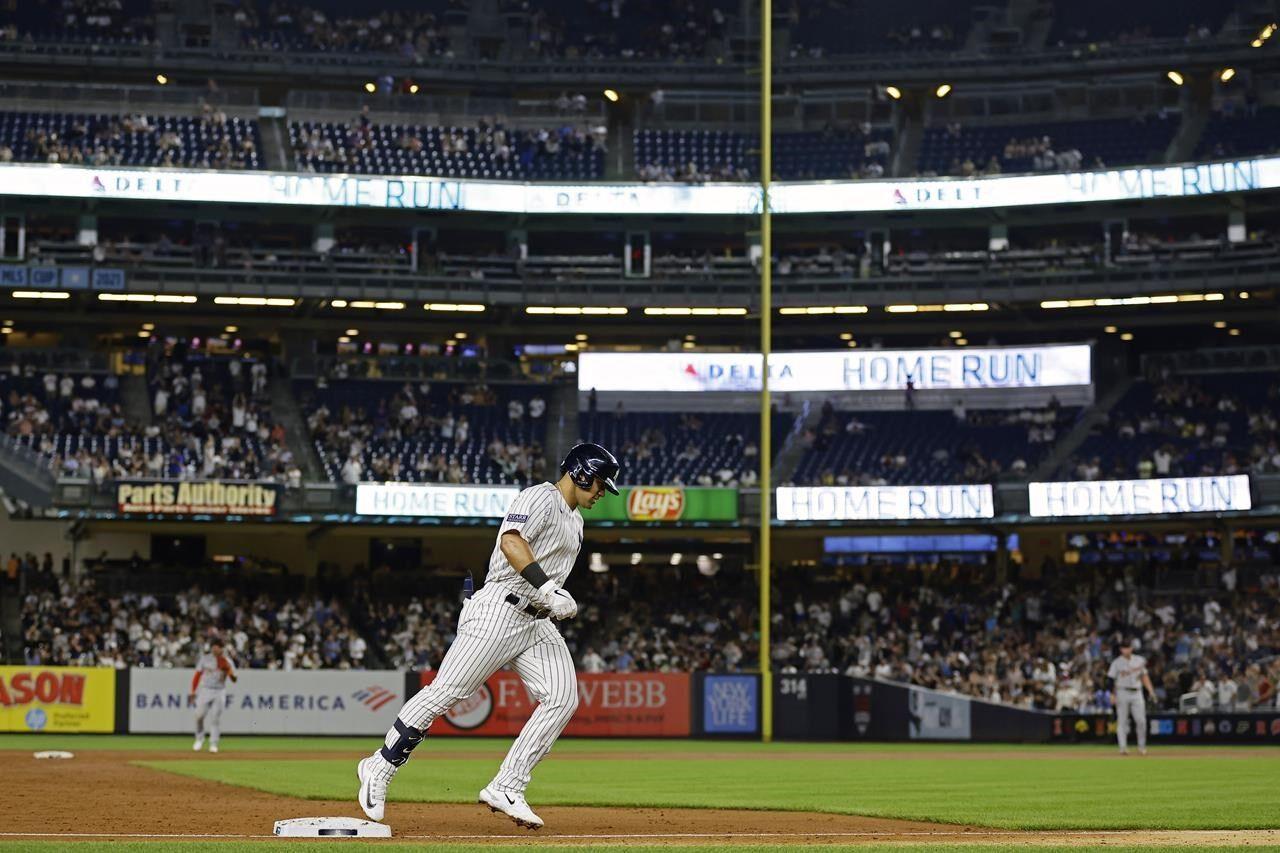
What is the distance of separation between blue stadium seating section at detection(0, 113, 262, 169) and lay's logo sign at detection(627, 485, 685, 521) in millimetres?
15653

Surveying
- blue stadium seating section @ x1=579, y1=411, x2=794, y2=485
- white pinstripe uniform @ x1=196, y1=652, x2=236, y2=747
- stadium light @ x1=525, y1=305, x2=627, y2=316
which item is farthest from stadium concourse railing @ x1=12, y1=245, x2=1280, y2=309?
white pinstripe uniform @ x1=196, y1=652, x2=236, y2=747

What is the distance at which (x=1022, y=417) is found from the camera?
46.3 m

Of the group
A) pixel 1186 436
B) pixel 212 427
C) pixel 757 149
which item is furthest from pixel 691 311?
pixel 1186 436

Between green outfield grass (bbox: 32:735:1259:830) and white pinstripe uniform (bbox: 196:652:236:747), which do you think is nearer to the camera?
green outfield grass (bbox: 32:735:1259:830)

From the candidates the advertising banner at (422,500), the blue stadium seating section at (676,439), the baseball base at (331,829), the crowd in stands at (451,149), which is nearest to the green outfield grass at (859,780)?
the baseball base at (331,829)

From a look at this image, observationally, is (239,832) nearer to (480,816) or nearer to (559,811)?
(480,816)

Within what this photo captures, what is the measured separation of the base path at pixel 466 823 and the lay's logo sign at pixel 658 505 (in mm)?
26810

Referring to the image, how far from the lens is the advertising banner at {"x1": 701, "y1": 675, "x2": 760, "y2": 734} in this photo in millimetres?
35875

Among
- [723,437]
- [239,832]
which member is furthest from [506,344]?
[239,832]

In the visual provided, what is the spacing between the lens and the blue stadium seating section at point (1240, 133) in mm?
46812

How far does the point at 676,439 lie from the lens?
46375 millimetres

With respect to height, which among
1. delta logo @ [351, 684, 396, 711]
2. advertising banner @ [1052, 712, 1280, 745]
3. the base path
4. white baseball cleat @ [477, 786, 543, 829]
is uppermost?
white baseball cleat @ [477, 786, 543, 829]

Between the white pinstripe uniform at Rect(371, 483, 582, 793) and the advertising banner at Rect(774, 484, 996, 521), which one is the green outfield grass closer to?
the white pinstripe uniform at Rect(371, 483, 582, 793)

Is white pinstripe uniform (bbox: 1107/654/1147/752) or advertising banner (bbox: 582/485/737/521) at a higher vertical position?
advertising banner (bbox: 582/485/737/521)
